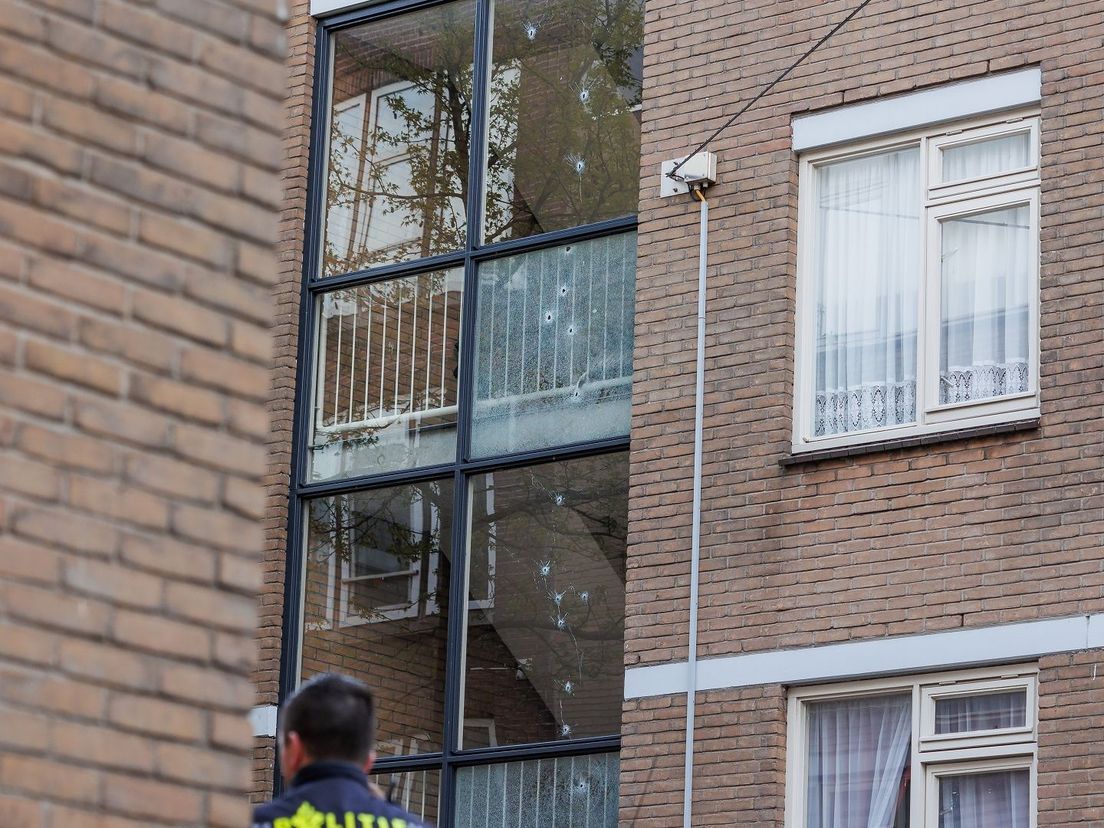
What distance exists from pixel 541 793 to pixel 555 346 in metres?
3.05

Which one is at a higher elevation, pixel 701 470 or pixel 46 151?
pixel 701 470

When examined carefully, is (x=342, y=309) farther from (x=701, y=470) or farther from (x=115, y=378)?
(x=115, y=378)

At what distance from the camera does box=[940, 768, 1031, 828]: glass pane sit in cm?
1265

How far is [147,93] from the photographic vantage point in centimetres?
512

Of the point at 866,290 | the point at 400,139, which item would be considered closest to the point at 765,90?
the point at 866,290

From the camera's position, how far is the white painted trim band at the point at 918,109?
13.4 metres

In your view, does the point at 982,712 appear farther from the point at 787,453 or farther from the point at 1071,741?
the point at 787,453

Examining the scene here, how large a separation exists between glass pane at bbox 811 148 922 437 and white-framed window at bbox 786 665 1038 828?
1.70 metres

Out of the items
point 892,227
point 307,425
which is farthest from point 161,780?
point 307,425

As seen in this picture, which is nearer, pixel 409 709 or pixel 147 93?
pixel 147 93

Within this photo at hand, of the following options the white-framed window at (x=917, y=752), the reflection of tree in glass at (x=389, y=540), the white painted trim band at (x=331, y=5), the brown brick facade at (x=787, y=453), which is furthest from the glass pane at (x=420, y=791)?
the white painted trim band at (x=331, y=5)

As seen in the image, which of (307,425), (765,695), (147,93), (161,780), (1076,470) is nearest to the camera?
(161,780)

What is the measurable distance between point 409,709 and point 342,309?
3.07 m

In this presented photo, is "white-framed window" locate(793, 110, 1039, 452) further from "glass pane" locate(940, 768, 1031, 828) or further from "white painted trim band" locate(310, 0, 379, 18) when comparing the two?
"white painted trim band" locate(310, 0, 379, 18)
